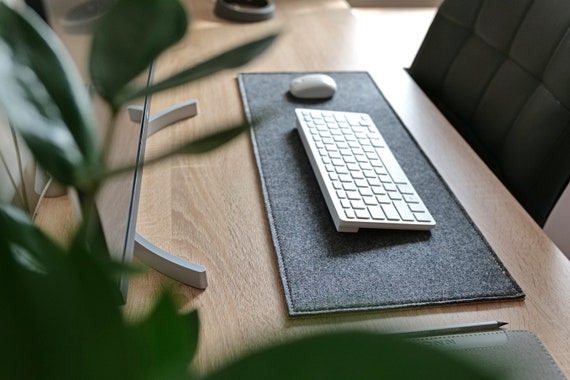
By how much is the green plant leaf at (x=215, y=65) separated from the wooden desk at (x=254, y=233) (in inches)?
6.9

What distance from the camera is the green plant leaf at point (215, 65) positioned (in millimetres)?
170

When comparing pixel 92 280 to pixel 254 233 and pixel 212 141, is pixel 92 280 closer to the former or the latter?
pixel 212 141

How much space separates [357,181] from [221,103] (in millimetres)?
393

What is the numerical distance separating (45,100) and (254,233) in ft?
1.74

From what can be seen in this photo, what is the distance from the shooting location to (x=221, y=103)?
1.03 metres

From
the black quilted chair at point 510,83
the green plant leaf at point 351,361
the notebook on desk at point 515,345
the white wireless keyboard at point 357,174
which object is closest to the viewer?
the green plant leaf at point 351,361

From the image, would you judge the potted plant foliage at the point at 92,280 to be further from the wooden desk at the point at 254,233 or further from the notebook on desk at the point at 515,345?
the notebook on desk at the point at 515,345

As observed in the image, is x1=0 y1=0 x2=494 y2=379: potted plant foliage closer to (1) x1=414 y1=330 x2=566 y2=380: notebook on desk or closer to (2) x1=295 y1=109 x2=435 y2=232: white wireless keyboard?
(1) x1=414 y1=330 x2=566 y2=380: notebook on desk

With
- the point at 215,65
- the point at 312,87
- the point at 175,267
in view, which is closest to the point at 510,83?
the point at 312,87

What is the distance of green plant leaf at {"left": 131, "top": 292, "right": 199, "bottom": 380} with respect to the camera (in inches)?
5.8

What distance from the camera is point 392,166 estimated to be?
2.66 feet

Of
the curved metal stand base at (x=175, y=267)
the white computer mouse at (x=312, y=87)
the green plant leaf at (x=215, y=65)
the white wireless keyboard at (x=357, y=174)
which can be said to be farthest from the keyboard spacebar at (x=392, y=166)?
the green plant leaf at (x=215, y=65)

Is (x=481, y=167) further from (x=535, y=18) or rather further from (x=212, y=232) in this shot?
(x=212, y=232)

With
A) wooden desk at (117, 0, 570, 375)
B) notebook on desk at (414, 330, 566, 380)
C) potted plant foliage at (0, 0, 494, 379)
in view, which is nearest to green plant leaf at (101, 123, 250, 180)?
potted plant foliage at (0, 0, 494, 379)
